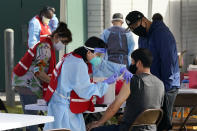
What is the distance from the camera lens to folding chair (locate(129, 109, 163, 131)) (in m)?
5.92

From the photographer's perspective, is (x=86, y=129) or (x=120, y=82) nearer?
(x=86, y=129)

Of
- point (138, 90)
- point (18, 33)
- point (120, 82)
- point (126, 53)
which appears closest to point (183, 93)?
point (120, 82)

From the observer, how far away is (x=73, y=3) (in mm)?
12719

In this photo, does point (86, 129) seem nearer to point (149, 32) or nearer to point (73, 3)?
point (149, 32)

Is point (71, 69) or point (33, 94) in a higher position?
point (71, 69)

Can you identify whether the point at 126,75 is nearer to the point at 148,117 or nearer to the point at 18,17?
the point at 148,117

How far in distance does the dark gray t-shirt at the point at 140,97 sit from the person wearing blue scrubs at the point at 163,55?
0.48m

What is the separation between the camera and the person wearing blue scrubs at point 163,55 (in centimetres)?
677

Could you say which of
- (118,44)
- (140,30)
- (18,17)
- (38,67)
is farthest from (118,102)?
(18,17)

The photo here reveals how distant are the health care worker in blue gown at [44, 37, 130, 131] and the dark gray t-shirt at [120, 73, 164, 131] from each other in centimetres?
39

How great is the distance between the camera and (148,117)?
5.98 metres

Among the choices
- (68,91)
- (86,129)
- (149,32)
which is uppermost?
(149,32)

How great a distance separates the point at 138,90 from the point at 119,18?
4.34 metres

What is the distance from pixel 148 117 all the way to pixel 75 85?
31.4 inches
